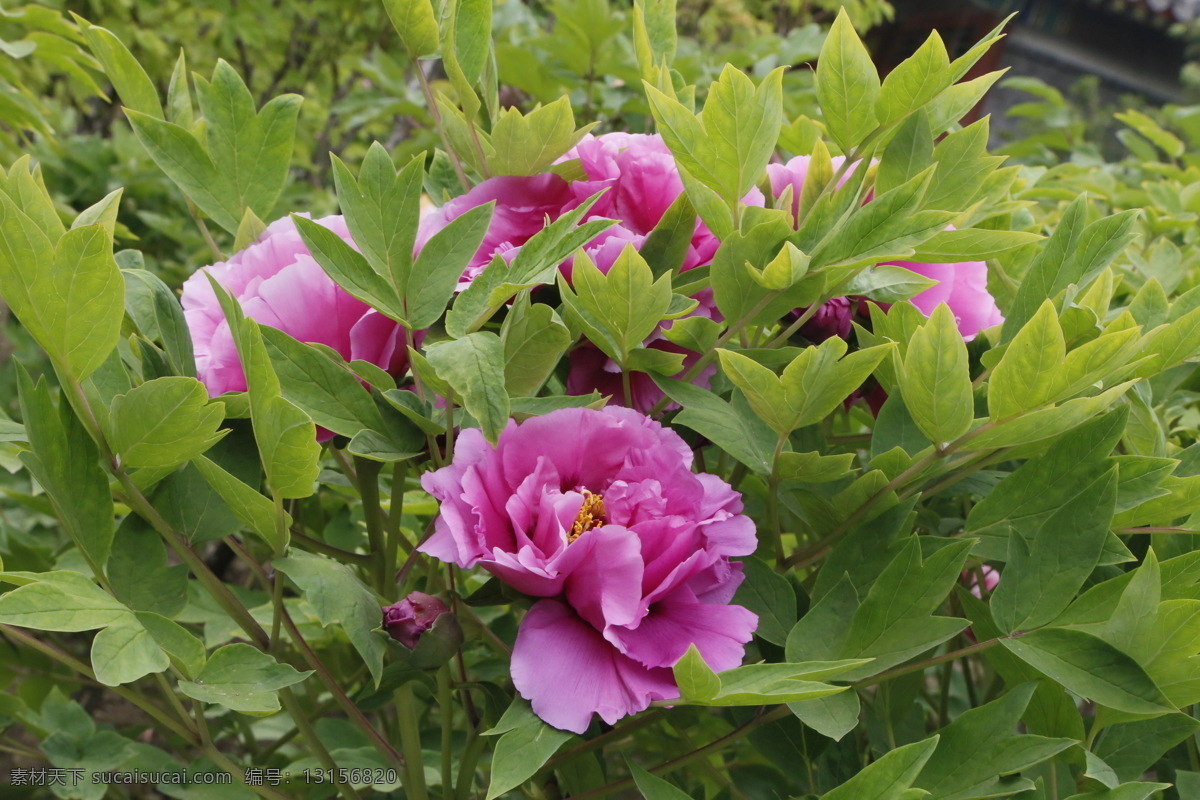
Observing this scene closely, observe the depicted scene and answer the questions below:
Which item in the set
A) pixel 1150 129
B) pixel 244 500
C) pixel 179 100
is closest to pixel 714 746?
pixel 244 500

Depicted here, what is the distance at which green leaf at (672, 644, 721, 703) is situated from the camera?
0.37 metres

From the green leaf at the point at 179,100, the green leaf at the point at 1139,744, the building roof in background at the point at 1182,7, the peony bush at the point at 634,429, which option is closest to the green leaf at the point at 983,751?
the peony bush at the point at 634,429

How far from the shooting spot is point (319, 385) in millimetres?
466

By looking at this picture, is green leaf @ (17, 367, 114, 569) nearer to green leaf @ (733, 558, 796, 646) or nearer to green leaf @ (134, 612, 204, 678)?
green leaf @ (134, 612, 204, 678)

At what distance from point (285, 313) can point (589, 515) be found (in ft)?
0.61

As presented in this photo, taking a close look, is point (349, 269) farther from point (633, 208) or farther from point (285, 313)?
point (633, 208)

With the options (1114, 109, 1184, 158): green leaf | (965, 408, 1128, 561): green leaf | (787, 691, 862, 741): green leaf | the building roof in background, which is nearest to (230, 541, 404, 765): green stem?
(787, 691, 862, 741): green leaf

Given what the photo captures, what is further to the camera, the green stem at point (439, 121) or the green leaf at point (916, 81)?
the green stem at point (439, 121)

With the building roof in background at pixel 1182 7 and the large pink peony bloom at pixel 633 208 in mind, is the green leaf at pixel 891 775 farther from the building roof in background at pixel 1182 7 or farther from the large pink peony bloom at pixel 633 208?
the building roof in background at pixel 1182 7

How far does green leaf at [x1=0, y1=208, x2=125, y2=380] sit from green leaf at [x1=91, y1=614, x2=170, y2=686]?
11 cm

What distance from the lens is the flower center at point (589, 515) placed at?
1.52 feet

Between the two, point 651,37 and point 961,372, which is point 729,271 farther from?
point 651,37

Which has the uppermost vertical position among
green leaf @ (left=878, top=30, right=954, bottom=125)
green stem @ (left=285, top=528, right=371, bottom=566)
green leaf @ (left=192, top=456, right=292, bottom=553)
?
green leaf @ (left=878, top=30, right=954, bottom=125)

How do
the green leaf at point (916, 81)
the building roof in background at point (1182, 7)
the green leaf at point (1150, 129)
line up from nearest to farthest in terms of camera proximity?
the green leaf at point (916, 81) < the green leaf at point (1150, 129) < the building roof in background at point (1182, 7)
